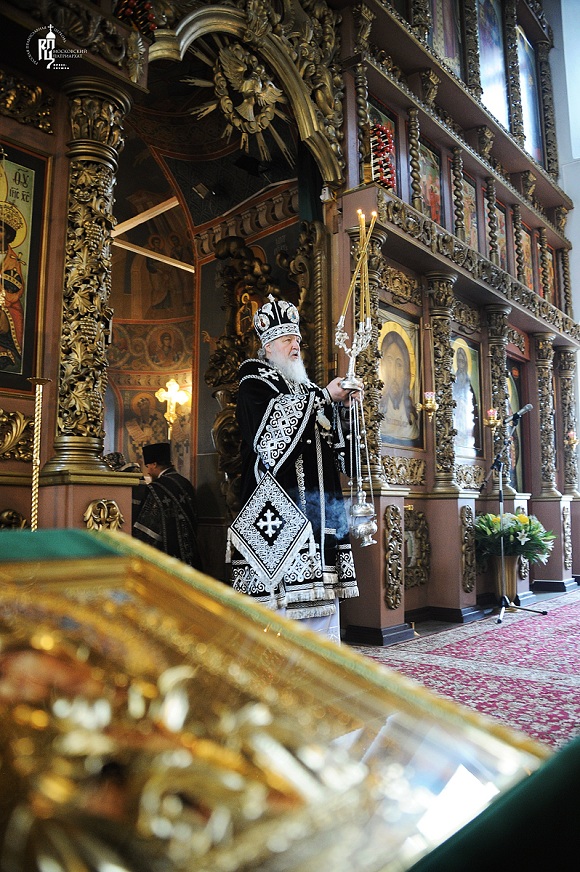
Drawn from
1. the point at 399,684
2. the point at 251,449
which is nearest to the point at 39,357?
the point at 251,449

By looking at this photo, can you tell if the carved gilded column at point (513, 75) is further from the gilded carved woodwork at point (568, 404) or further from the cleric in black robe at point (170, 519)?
the cleric in black robe at point (170, 519)

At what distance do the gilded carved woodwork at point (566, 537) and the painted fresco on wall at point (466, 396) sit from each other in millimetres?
2653

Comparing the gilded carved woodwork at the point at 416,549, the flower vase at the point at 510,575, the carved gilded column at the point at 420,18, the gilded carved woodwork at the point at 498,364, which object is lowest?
the flower vase at the point at 510,575

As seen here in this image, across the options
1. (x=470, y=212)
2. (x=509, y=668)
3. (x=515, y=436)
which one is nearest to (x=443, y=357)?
(x=470, y=212)

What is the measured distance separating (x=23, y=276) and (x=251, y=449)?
65.1 inches

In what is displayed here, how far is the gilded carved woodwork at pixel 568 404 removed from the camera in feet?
38.2

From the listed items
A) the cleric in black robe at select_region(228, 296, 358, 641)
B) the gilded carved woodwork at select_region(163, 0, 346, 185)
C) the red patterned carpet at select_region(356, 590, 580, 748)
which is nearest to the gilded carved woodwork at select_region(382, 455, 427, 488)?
the red patterned carpet at select_region(356, 590, 580, 748)

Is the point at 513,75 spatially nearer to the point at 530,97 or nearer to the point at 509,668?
the point at 530,97

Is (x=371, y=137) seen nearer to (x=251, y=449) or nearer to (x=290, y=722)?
(x=251, y=449)

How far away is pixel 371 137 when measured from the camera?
6.82m

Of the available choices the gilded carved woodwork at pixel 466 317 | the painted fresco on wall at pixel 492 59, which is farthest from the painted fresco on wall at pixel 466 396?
the painted fresco on wall at pixel 492 59

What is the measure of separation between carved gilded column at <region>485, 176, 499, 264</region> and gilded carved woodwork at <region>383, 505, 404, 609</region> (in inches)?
190

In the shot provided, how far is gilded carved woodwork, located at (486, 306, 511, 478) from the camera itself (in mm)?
9219

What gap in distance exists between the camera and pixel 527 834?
0.49 metres
